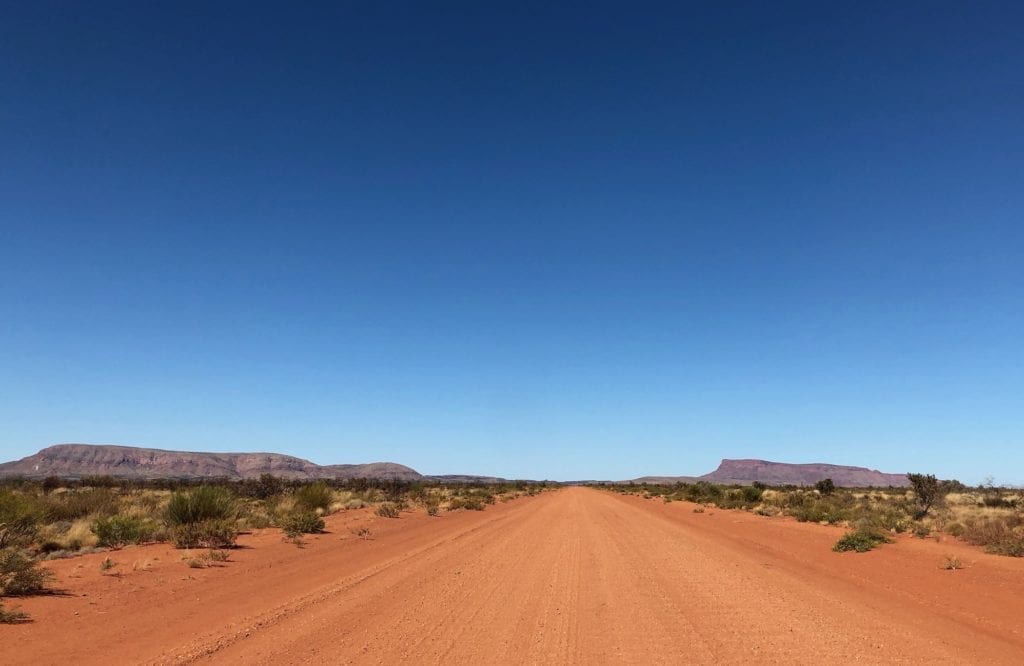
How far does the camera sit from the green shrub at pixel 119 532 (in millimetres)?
15797

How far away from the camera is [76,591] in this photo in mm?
10711

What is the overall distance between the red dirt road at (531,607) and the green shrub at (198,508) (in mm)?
2443

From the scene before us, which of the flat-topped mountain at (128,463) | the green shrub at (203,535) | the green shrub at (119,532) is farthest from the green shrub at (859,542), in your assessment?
the flat-topped mountain at (128,463)

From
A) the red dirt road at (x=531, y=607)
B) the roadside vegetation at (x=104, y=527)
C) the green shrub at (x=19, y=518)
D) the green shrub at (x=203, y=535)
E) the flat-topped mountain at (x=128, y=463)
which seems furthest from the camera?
the flat-topped mountain at (x=128, y=463)

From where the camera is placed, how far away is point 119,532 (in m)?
16.0

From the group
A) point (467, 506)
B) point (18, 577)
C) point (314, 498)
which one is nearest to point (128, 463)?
point (467, 506)

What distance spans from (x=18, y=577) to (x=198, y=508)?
29.1ft

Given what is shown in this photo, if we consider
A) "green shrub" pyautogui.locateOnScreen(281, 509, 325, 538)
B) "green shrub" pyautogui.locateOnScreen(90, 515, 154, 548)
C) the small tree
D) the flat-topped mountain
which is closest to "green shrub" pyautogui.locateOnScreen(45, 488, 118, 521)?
"green shrub" pyautogui.locateOnScreen(90, 515, 154, 548)

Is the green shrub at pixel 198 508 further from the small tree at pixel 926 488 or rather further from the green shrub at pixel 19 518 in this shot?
the small tree at pixel 926 488

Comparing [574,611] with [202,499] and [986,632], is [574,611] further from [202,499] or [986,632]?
[202,499]

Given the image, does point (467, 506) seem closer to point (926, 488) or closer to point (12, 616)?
point (926, 488)

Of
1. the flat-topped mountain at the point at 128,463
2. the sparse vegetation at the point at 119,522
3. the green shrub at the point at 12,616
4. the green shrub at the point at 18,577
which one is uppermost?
the flat-topped mountain at the point at 128,463

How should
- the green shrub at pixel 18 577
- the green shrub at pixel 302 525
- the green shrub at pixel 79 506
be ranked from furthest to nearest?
the green shrub at pixel 79 506, the green shrub at pixel 302 525, the green shrub at pixel 18 577

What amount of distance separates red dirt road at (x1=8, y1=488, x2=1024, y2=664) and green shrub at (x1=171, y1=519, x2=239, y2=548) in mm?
592
